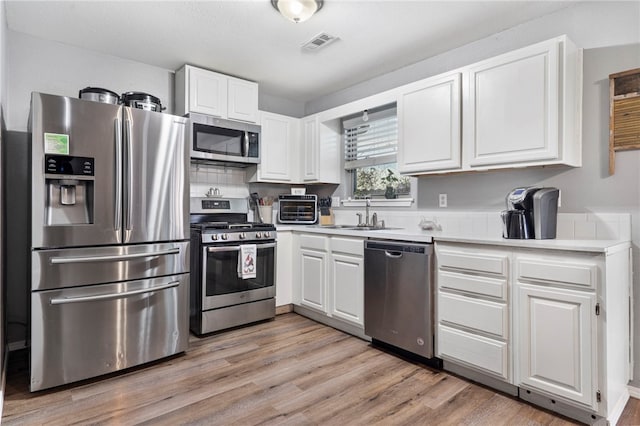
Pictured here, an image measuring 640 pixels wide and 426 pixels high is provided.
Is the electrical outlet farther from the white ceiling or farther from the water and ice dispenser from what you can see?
the water and ice dispenser

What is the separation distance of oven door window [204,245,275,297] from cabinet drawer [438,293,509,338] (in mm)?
1639

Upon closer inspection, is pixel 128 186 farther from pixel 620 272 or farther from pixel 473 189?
pixel 620 272

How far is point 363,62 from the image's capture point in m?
3.24

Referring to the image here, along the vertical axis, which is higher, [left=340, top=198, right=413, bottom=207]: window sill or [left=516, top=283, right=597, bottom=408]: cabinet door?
[left=340, top=198, right=413, bottom=207]: window sill

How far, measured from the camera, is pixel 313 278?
3.33 m

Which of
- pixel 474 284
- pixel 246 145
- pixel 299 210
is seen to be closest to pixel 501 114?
pixel 474 284

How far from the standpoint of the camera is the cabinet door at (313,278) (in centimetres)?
322

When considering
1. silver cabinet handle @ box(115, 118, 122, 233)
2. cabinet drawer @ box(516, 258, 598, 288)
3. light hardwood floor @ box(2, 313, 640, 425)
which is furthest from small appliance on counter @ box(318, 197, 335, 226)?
cabinet drawer @ box(516, 258, 598, 288)

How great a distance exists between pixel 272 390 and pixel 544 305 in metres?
1.61

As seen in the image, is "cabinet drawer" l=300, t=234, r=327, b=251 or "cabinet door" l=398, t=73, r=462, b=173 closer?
"cabinet door" l=398, t=73, r=462, b=173

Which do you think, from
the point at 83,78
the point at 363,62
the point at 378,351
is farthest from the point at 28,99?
the point at 378,351

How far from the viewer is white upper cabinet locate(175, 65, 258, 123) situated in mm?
3227

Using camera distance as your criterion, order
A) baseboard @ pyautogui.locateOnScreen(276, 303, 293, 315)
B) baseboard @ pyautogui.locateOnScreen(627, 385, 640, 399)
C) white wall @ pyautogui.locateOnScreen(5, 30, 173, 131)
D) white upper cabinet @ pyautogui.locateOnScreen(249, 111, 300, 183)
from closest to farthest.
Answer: baseboard @ pyautogui.locateOnScreen(627, 385, 640, 399), white wall @ pyautogui.locateOnScreen(5, 30, 173, 131), baseboard @ pyautogui.locateOnScreen(276, 303, 293, 315), white upper cabinet @ pyautogui.locateOnScreen(249, 111, 300, 183)

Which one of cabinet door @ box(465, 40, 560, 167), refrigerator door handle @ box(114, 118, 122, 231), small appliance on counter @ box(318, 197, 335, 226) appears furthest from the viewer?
small appliance on counter @ box(318, 197, 335, 226)
